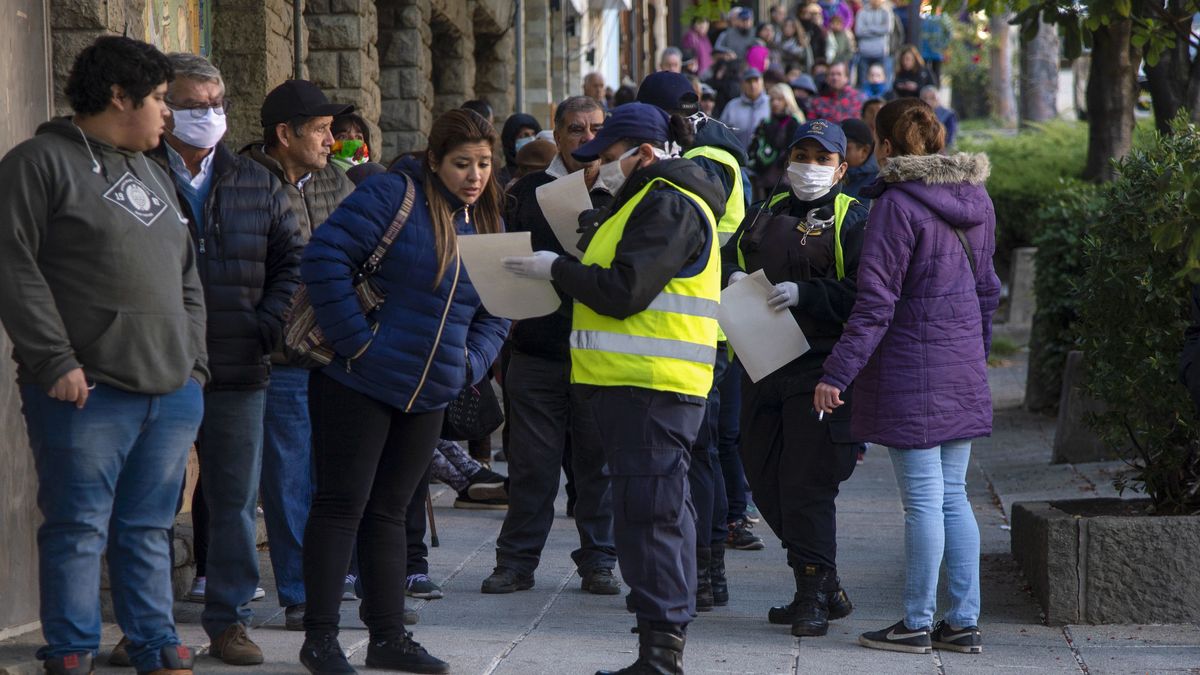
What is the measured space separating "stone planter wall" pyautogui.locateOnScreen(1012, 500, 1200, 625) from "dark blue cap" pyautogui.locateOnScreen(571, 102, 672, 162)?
2.19 m

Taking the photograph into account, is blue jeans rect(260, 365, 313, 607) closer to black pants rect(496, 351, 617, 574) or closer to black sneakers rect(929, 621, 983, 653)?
black pants rect(496, 351, 617, 574)

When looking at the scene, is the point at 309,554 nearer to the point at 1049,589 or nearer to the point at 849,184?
the point at 1049,589

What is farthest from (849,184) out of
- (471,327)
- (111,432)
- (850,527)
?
(111,432)

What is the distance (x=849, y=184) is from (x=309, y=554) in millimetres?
3923

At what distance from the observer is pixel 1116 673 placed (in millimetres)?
5453

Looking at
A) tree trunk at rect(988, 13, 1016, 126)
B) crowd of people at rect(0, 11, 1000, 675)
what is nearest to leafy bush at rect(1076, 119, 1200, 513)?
crowd of people at rect(0, 11, 1000, 675)

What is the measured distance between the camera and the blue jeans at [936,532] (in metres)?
5.71

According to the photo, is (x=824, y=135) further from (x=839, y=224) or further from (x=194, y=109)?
(x=194, y=109)

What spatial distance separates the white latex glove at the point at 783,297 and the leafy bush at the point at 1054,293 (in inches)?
225

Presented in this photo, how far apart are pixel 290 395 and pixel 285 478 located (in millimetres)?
291

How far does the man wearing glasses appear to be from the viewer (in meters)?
5.33

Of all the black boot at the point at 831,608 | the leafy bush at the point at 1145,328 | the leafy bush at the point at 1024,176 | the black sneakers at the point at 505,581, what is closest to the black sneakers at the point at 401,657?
the black sneakers at the point at 505,581

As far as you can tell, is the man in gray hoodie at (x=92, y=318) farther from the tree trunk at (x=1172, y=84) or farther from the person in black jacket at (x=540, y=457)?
the tree trunk at (x=1172, y=84)

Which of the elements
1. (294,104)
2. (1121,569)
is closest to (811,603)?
(1121,569)
